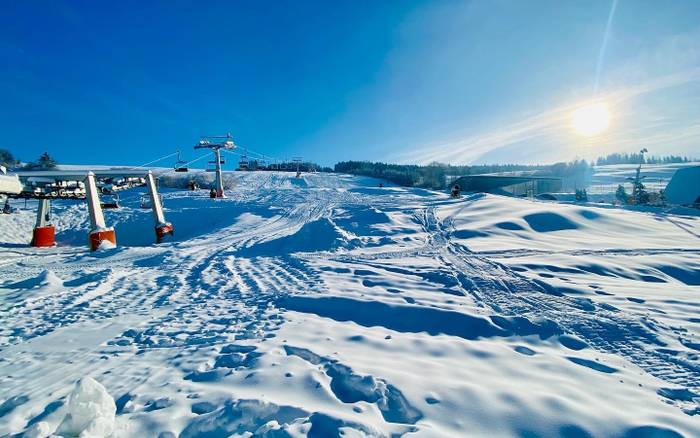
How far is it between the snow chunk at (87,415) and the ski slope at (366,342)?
0.09 ft

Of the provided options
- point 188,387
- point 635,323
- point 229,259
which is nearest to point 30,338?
point 188,387

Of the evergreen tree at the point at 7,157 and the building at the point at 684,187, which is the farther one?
the evergreen tree at the point at 7,157

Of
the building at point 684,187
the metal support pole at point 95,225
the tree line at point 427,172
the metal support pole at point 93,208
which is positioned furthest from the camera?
the tree line at point 427,172

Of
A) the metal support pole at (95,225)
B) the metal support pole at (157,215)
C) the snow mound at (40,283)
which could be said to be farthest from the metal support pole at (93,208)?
the snow mound at (40,283)

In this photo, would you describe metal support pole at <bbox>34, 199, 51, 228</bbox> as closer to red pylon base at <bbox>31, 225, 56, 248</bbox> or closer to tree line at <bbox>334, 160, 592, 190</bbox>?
red pylon base at <bbox>31, 225, 56, 248</bbox>

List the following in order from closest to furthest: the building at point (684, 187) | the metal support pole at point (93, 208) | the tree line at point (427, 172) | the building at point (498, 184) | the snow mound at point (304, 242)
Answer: the snow mound at point (304, 242), the metal support pole at point (93, 208), the building at point (684, 187), the building at point (498, 184), the tree line at point (427, 172)

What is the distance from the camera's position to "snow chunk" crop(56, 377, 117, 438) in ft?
7.80

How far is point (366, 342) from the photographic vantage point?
4.22 meters

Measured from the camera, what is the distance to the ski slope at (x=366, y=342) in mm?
2705

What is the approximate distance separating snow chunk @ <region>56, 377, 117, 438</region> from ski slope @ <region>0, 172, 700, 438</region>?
0.09 feet

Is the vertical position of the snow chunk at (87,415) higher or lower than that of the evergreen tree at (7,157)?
lower

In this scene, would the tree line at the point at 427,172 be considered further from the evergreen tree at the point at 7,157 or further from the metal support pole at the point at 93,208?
the evergreen tree at the point at 7,157

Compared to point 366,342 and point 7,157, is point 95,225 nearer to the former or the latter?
point 366,342

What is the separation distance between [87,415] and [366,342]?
286 cm
